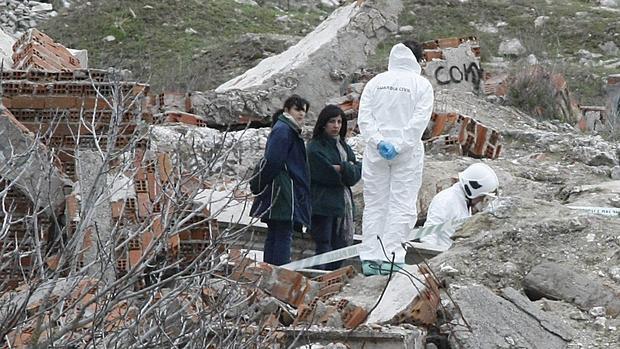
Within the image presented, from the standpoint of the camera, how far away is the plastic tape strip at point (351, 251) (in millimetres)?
10414

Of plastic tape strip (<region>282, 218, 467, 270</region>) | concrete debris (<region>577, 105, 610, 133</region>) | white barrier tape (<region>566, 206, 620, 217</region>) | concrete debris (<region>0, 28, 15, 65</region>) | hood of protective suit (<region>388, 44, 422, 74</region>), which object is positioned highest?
hood of protective suit (<region>388, 44, 422, 74</region>)

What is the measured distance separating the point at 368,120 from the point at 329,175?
665mm

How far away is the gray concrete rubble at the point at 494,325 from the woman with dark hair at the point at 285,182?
1.81 metres

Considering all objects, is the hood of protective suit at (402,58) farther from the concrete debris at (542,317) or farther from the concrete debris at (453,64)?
the concrete debris at (453,64)

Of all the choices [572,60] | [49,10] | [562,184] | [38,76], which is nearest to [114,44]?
[49,10]

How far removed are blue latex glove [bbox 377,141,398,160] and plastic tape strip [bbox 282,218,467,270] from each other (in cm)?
73

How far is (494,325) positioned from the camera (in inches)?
327

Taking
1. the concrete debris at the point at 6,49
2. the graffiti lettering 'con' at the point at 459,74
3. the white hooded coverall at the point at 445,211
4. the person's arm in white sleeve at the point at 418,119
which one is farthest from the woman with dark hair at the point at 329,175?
the graffiti lettering 'con' at the point at 459,74

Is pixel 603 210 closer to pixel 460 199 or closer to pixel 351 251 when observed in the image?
pixel 460 199

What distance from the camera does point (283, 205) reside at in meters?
10.1

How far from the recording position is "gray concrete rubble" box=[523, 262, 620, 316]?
900 centimetres

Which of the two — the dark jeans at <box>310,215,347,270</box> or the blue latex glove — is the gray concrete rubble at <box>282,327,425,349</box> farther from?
the dark jeans at <box>310,215,347,270</box>

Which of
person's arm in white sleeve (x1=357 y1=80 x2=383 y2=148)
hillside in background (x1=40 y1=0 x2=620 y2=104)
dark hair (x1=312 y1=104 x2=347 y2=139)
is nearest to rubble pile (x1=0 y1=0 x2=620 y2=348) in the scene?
dark hair (x1=312 y1=104 x2=347 y2=139)

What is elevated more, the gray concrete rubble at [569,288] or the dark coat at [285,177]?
the dark coat at [285,177]
